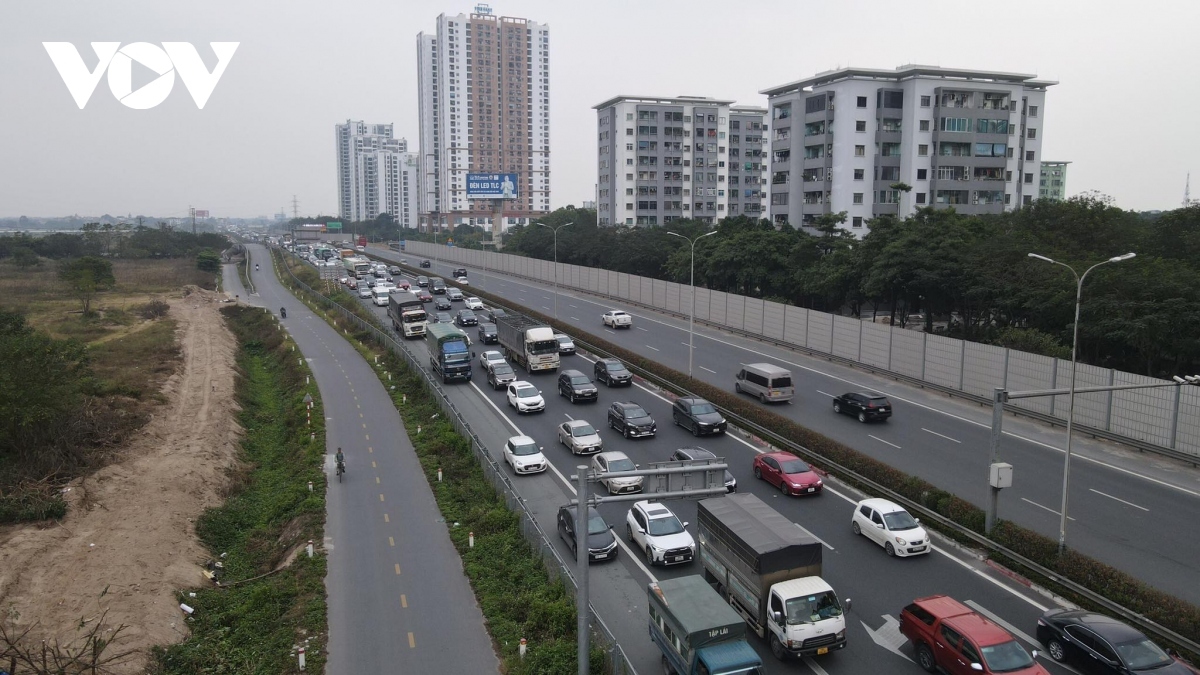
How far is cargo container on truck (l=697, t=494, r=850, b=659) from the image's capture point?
17828mm

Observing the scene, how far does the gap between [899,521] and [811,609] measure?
24.0ft

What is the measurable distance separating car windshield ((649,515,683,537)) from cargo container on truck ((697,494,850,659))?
2.71 meters

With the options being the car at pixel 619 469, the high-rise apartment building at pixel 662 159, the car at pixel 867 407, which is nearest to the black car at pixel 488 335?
the car at pixel 867 407

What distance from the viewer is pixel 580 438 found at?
3406 cm

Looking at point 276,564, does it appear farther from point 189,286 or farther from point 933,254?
point 189,286

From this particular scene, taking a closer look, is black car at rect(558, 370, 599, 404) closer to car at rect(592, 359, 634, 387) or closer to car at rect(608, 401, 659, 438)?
car at rect(592, 359, 634, 387)

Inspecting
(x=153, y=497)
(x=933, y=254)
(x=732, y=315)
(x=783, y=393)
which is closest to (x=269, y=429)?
(x=153, y=497)

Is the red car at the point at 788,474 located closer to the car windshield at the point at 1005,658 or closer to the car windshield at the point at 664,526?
the car windshield at the point at 664,526

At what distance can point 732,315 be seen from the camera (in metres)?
63.0

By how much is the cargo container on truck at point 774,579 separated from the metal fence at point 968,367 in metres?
13.4

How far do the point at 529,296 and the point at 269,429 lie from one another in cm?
4532

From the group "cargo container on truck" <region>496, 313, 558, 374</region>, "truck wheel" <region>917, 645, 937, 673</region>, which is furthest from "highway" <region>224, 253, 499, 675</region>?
"cargo container on truck" <region>496, 313, 558, 374</region>

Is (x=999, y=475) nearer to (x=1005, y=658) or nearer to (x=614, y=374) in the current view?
(x=1005, y=658)

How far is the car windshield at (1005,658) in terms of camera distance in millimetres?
16188
